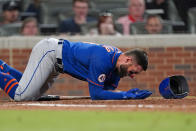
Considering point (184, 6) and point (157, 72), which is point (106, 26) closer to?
point (157, 72)

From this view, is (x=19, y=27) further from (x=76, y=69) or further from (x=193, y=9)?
(x=76, y=69)

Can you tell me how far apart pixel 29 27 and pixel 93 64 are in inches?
179

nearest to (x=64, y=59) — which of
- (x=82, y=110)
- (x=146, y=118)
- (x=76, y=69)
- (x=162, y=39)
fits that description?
(x=76, y=69)

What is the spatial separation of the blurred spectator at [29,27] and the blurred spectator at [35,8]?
2.69 ft

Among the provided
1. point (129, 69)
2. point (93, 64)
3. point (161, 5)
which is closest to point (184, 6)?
point (161, 5)

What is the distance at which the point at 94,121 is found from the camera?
4770 mm

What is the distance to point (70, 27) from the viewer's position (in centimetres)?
1088

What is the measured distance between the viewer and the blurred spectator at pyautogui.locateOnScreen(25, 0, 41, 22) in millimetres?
11564

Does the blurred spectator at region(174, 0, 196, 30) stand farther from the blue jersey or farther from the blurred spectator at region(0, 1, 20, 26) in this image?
the blue jersey

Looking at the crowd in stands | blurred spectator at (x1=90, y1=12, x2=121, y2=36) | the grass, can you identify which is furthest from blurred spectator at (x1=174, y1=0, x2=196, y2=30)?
the grass

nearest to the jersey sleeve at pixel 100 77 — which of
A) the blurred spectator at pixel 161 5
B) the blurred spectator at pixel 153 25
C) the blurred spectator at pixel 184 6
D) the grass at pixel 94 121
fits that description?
the grass at pixel 94 121

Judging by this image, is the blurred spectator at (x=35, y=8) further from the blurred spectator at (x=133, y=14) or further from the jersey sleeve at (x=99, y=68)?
the jersey sleeve at (x=99, y=68)

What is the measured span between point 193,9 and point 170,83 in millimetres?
3851

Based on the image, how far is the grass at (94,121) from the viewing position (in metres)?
4.26
